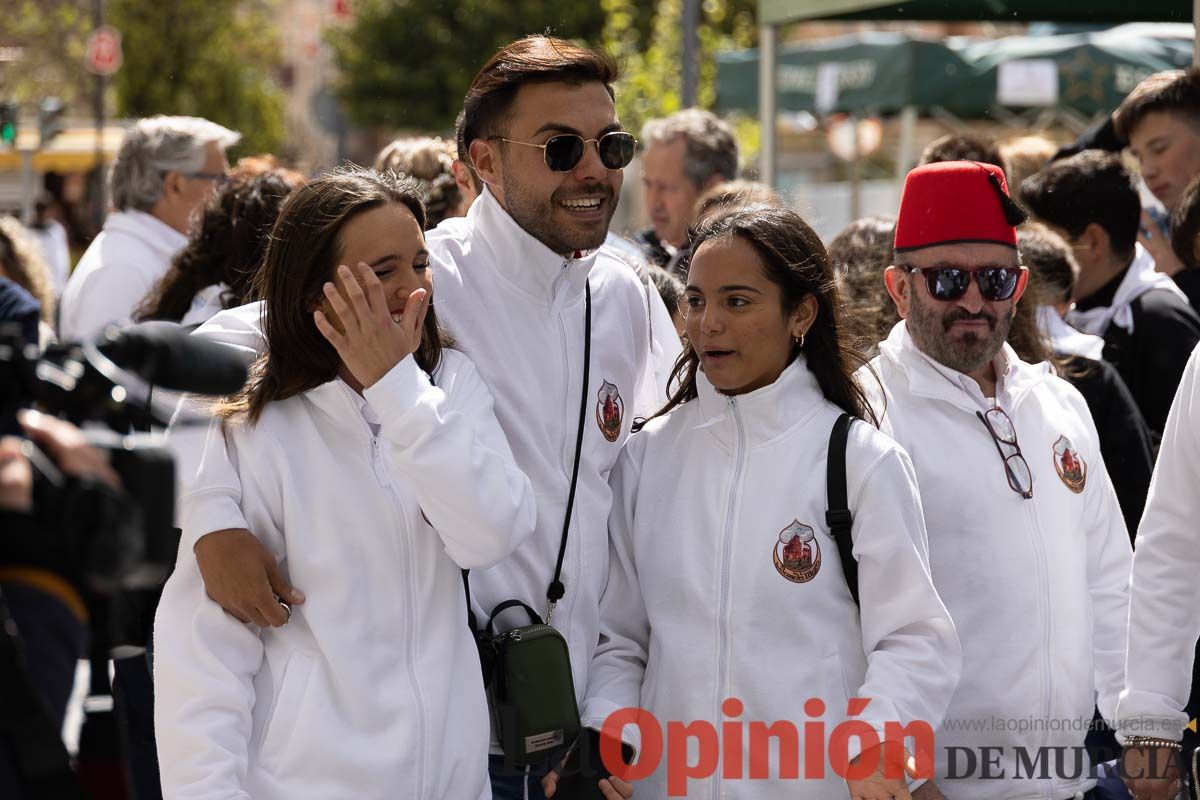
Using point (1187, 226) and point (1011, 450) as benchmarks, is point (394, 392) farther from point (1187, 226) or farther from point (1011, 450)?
point (1187, 226)

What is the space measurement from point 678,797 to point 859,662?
51cm

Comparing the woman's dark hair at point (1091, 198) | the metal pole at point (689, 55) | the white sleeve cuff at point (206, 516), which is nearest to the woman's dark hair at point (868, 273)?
the woman's dark hair at point (1091, 198)

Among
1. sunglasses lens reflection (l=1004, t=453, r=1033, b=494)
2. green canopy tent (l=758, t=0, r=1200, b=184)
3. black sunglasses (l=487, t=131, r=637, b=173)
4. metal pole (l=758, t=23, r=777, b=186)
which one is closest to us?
black sunglasses (l=487, t=131, r=637, b=173)

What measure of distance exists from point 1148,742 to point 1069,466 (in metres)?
0.69

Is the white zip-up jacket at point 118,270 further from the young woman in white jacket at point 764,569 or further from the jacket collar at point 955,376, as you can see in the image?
the jacket collar at point 955,376

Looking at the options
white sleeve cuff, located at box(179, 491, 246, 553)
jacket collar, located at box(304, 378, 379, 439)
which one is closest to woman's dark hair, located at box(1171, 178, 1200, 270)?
jacket collar, located at box(304, 378, 379, 439)

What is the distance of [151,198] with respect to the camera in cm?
626

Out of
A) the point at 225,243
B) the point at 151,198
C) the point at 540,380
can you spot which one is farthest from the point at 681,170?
the point at 540,380

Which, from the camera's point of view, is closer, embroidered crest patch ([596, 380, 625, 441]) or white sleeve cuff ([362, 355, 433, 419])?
white sleeve cuff ([362, 355, 433, 419])

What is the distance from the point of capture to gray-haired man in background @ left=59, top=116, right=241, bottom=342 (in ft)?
19.6

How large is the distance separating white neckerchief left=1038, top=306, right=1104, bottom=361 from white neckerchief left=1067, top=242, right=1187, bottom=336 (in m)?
0.40

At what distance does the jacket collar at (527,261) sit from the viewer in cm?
357

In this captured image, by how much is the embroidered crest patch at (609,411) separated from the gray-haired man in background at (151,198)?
286cm

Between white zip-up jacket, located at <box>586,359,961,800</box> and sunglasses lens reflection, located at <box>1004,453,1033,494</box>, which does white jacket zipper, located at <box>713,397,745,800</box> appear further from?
sunglasses lens reflection, located at <box>1004,453,1033,494</box>
